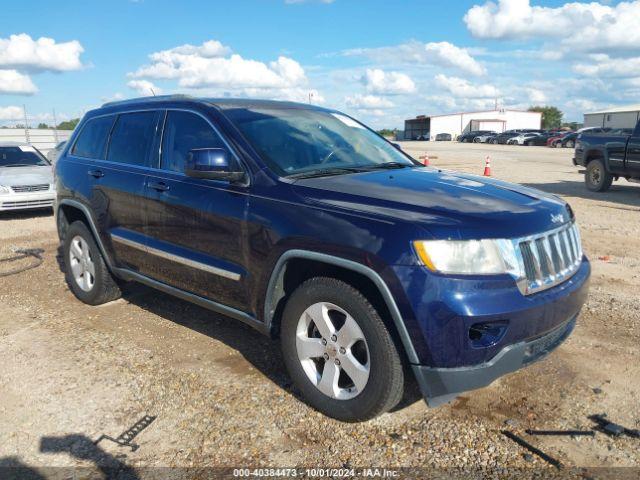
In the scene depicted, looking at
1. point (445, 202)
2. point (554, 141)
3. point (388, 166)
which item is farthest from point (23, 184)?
point (554, 141)

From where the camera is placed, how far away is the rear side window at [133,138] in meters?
4.41

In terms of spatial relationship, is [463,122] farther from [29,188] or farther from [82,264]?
[82,264]

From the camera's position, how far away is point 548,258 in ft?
9.97

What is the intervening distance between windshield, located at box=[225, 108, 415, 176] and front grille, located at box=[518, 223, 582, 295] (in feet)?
4.31

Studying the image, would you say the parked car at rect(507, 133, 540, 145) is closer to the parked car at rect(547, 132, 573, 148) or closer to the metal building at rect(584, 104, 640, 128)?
the parked car at rect(547, 132, 573, 148)

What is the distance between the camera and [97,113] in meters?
5.21

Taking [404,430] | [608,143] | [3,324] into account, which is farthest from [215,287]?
[608,143]

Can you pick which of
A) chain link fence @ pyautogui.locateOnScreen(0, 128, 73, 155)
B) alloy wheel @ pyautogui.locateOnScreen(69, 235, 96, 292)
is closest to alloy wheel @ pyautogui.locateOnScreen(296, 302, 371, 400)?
alloy wheel @ pyautogui.locateOnScreen(69, 235, 96, 292)

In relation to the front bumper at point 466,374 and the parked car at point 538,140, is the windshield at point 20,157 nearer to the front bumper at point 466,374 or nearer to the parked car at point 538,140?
the front bumper at point 466,374

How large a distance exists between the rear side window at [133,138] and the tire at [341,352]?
197cm

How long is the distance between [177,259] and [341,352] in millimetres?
1557

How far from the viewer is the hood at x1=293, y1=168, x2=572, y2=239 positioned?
2803 millimetres

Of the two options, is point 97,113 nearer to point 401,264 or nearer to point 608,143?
point 401,264

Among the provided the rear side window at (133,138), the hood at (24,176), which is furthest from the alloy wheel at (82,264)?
the hood at (24,176)
